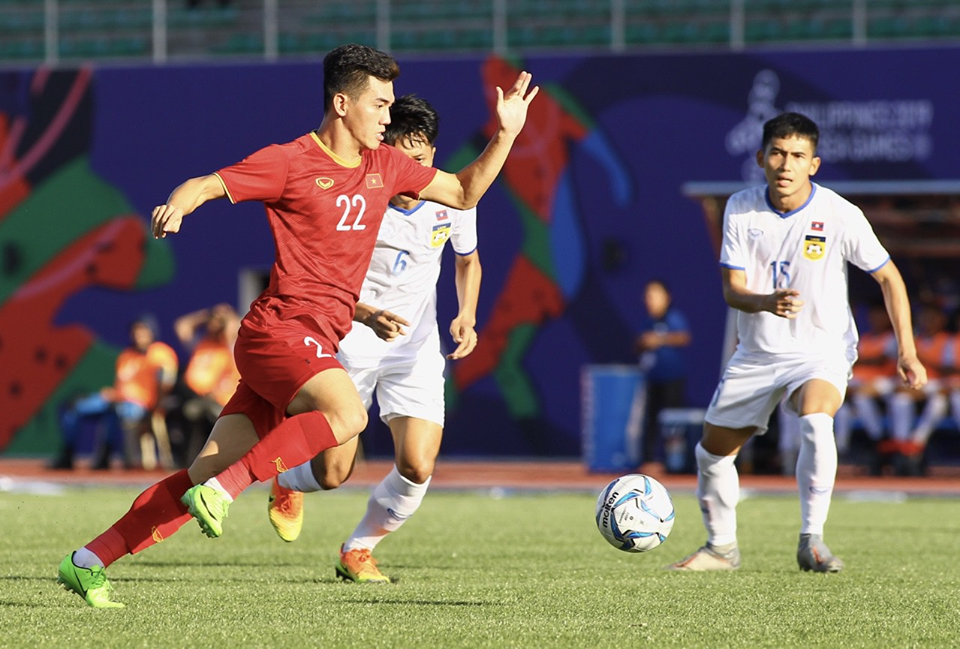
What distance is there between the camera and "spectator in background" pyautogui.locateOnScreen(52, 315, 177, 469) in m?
17.9

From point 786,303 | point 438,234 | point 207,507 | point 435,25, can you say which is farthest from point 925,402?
A: point 207,507

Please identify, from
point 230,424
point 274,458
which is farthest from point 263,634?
point 230,424

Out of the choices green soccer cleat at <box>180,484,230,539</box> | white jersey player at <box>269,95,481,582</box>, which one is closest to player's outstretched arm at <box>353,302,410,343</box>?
white jersey player at <box>269,95,481,582</box>

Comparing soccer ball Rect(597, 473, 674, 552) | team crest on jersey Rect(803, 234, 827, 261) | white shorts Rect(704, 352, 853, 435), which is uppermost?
team crest on jersey Rect(803, 234, 827, 261)

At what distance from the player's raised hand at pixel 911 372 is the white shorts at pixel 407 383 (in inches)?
88.8

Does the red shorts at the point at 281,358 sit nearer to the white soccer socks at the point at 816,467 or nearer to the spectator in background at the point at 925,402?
the white soccer socks at the point at 816,467

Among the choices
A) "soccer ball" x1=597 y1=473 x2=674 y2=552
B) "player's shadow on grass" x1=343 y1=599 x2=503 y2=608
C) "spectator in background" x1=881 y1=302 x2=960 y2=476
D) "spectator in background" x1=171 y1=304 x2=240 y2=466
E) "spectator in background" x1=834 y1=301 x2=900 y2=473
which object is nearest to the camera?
"player's shadow on grass" x1=343 y1=599 x2=503 y2=608

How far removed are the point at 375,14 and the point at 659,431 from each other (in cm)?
706

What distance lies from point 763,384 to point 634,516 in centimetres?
126

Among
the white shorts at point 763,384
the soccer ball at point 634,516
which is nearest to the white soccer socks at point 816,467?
the white shorts at point 763,384

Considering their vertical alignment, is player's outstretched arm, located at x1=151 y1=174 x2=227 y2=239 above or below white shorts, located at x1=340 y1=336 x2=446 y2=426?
above

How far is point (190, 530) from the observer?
35.0 ft

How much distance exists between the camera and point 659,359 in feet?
54.6

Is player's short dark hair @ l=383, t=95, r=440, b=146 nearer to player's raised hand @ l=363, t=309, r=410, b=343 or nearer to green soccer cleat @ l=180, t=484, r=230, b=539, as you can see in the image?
player's raised hand @ l=363, t=309, r=410, b=343
